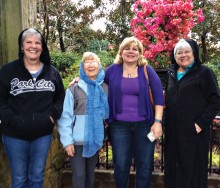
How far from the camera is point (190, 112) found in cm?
302

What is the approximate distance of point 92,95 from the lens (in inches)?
120

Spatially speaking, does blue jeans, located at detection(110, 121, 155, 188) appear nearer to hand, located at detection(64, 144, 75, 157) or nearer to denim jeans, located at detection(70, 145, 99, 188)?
denim jeans, located at detection(70, 145, 99, 188)

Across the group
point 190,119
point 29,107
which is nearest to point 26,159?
point 29,107

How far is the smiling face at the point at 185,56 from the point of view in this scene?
3.03 metres

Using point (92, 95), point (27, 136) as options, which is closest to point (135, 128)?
point (92, 95)

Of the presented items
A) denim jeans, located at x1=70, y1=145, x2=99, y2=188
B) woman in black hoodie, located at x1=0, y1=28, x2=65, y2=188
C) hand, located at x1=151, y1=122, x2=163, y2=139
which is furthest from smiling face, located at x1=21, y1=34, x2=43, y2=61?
hand, located at x1=151, y1=122, x2=163, y2=139

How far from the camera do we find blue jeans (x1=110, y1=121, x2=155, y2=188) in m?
3.15

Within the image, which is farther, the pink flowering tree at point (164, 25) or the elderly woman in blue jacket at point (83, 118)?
the pink flowering tree at point (164, 25)

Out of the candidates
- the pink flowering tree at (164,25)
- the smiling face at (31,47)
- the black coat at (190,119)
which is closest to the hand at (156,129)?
the black coat at (190,119)

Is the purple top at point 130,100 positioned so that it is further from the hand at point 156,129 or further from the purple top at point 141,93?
the hand at point 156,129

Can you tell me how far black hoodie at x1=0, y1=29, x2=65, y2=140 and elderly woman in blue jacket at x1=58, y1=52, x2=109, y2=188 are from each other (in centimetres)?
23

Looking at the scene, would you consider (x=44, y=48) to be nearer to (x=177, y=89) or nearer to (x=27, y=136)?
(x=27, y=136)

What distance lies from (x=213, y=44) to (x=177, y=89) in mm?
14794

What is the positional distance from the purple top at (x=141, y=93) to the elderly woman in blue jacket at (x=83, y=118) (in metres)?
0.10
